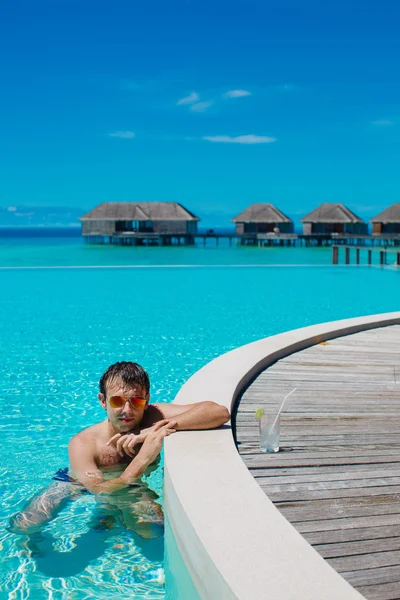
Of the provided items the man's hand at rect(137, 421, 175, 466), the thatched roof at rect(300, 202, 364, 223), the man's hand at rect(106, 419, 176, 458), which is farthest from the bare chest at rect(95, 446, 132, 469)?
the thatched roof at rect(300, 202, 364, 223)

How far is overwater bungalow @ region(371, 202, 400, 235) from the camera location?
58828mm

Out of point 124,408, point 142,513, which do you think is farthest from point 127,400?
point 142,513

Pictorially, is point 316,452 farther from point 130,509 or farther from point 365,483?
point 130,509

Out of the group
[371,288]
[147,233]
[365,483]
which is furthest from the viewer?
[147,233]

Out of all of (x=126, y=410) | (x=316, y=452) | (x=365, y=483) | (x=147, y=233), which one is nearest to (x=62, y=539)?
(x=126, y=410)

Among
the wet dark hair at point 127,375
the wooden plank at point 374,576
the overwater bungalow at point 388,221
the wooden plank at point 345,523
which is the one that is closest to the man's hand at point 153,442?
the wet dark hair at point 127,375

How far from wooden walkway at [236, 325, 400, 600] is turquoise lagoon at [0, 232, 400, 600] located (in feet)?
2.58

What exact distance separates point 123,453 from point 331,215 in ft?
201

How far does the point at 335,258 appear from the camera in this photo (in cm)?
2961

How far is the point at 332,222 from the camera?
62500 mm

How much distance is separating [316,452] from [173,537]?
0.84m

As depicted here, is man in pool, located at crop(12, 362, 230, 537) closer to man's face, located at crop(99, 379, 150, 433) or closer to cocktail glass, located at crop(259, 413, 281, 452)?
man's face, located at crop(99, 379, 150, 433)

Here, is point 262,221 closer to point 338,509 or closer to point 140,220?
point 140,220

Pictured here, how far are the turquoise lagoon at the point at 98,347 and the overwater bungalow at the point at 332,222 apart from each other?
3836 cm
